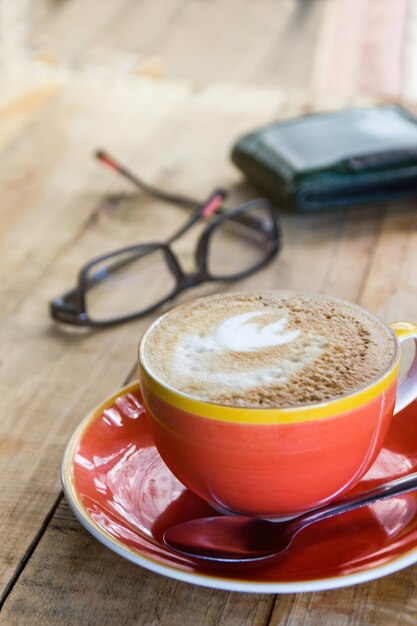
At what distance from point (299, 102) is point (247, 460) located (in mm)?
1158

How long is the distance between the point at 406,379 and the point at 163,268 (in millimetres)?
487

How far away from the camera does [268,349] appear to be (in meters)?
0.53

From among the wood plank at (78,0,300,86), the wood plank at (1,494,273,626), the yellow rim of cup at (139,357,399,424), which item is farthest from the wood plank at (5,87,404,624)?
the wood plank at (78,0,300,86)

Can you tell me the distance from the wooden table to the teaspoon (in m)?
0.03

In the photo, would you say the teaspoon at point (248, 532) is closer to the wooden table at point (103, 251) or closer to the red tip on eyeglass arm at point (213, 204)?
the wooden table at point (103, 251)

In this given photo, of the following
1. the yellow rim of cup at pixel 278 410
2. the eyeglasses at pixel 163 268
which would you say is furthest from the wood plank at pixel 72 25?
the yellow rim of cup at pixel 278 410

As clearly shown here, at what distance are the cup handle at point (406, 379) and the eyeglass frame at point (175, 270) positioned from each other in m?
0.38

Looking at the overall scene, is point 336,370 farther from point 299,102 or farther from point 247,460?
point 299,102

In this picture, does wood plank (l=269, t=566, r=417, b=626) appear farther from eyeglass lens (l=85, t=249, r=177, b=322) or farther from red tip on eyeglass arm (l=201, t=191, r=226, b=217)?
red tip on eyeglass arm (l=201, t=191, r=226, b=217)

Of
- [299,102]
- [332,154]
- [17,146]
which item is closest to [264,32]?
[299,102]

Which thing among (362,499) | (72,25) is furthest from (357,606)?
(72,25)

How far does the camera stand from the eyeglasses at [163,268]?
892 mm

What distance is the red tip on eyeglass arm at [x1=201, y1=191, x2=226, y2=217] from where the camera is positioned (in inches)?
43.6

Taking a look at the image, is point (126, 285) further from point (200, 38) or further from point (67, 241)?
point (200, 38)
